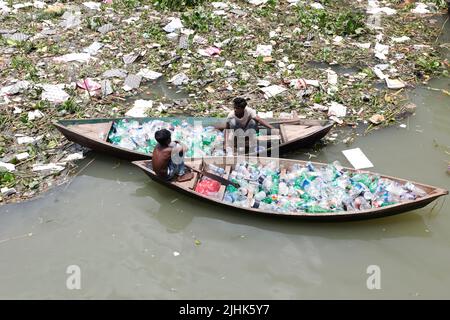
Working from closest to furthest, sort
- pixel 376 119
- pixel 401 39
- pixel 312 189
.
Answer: pixel 312 189
pixel 376 119
pixel 401 39

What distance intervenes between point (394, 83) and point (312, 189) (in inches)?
134

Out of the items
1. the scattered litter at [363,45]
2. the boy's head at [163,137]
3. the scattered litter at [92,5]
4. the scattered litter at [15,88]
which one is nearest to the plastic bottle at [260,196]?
the boy's head at [163,137]

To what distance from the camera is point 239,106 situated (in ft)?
19.0

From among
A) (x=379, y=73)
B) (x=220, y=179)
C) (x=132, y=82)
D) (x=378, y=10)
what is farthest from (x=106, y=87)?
(x=378, y=10)

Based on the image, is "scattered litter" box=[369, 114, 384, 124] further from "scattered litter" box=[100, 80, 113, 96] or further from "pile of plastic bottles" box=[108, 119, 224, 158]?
"scattered litter" box=[100, 80, 113, 96]

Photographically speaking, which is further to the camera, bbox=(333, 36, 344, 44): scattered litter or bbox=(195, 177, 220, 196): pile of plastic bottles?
bbox=(333, 36, 344, 44): scattered litter

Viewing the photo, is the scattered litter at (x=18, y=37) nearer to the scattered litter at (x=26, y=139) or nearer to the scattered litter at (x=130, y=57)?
the scattered litter at (x=130, y=57)

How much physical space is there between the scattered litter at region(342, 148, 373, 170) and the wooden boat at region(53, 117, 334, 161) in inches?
19.8

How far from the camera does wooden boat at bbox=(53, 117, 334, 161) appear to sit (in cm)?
587

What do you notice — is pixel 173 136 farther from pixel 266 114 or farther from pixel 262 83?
pixel 262 83

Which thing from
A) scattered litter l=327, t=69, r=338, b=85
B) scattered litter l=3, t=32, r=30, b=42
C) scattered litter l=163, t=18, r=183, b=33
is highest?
scattered litter l=163, t=18, r=183, b=33

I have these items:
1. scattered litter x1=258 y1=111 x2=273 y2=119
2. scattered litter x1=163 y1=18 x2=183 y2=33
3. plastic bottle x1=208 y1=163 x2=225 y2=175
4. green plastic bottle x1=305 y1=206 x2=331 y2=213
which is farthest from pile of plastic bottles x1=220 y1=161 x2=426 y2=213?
scattered litter x1=163 y1=18 x2=183 y2=33

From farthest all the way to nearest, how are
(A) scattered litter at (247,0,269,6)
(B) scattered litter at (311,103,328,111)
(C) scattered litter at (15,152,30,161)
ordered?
(A) scattered litter at (247,0,269,6) → (B) scattered litter at (311,103,328,111) → (C) scattered litter at (15,152,30,161)

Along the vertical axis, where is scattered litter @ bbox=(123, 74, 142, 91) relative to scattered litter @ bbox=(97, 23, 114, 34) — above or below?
below
